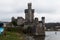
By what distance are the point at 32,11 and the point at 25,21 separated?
9919mm

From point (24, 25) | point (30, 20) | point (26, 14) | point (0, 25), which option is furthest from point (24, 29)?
point (0, 25)

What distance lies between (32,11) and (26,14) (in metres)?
4.47

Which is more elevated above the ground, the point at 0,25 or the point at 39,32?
the point at 0,25

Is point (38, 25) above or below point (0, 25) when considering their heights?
below

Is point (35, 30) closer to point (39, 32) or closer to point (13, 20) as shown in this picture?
point (39, 32)

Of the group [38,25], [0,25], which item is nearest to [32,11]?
[38,25]

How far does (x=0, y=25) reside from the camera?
1334 inches

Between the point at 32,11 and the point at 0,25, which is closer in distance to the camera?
the point at 0,25

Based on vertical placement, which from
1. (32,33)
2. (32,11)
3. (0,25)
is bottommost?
(32,33)

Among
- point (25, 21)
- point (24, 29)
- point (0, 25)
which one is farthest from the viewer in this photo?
point (25, 21)

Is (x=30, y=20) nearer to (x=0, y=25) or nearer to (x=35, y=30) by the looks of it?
(x=35, y=30)

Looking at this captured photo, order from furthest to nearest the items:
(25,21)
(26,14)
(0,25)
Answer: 1. (26,14)
2. (25,21)
3. (0,25)

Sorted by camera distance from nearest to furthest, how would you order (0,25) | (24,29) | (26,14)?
(0,25) < (24,29) < (26,14)

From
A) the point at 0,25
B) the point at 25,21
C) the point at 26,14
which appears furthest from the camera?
the point at 26,14
